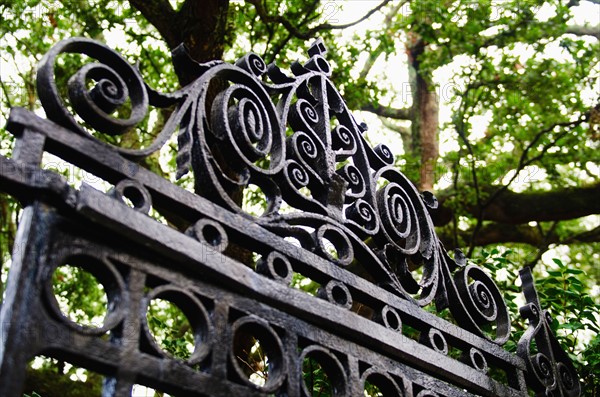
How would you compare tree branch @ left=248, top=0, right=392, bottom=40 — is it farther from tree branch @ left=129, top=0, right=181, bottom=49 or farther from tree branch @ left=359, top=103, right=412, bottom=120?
→ tree branch @ left=359, top=103, right=412, bottom=120

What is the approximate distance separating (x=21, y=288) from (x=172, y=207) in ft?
1.56

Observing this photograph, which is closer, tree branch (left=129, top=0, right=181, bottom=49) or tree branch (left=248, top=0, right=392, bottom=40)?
tree branch (left=129, top=0, right=181, bottom=49)

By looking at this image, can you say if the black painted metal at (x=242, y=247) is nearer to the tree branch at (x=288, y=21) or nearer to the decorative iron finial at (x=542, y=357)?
the decorative iron finial at (x=542, y=357)

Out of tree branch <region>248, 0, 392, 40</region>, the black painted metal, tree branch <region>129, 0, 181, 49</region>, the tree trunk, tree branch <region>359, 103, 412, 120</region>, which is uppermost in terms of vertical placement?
tree branch <region>359, 103, 412, 120</region>

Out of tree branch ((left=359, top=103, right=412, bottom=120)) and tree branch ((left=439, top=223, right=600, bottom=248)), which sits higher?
tree branch ((left=359, top=103, right=412, bottom=120))

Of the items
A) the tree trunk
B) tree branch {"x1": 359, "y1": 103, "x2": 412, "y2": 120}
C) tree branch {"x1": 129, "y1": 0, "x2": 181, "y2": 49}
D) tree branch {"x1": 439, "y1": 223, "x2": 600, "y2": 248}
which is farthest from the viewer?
tree branch {"x1": 359, "y1": 103, "x2": 412, "y2": 120}

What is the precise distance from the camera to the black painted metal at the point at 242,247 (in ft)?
4.77

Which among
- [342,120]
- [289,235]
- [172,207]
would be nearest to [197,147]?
[172,207]

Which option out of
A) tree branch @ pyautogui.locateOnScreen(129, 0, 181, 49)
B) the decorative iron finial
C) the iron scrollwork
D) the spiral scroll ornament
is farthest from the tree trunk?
the spiral scroll ornament

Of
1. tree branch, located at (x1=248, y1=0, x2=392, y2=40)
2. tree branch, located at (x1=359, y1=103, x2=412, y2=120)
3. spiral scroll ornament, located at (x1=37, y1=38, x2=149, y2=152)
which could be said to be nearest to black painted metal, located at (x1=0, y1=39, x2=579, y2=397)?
spiral scroll ornament, located at (x1=37, y1=38, x2=149, y2=152)

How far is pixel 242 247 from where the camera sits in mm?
2023

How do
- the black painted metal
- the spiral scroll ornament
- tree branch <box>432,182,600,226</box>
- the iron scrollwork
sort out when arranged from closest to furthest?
the black painted metal
the spiral scroll ornament
the iron scrollwork
tree branch <box>432,182,600,226</box>

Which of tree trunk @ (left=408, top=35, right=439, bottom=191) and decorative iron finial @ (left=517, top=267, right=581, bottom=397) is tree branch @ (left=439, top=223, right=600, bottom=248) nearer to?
tree trunk @ (left=408, top=35, right=439, bottom=191)

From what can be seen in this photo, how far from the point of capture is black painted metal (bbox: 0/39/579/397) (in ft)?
4.77
